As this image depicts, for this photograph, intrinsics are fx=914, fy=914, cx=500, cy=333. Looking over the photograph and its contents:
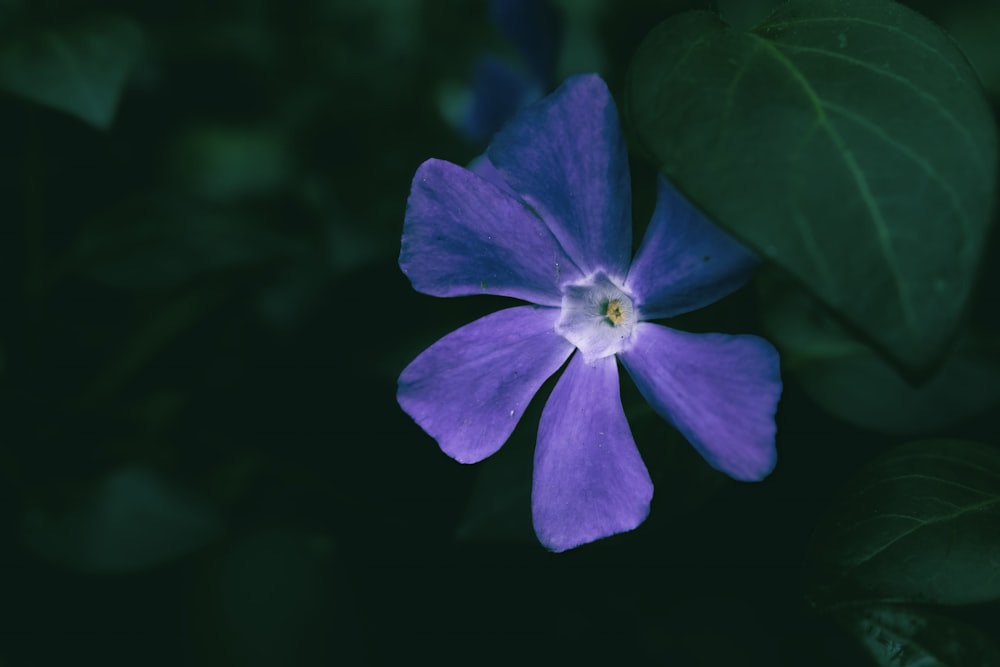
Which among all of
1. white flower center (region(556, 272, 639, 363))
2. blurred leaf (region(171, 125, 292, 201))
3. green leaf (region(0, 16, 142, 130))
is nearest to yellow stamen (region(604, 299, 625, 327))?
white flower center (region(556, 272, 639, 363))

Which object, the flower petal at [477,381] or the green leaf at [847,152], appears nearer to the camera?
the green leaf at [847,152]

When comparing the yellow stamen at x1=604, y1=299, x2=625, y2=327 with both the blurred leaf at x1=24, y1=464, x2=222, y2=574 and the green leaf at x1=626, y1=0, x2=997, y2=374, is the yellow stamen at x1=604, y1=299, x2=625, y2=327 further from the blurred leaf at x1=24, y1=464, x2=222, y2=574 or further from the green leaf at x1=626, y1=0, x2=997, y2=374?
the blurred leaf at x1=24, y1=464, x2=222, y2=574

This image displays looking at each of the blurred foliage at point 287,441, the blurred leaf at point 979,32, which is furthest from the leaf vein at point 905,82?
the blurred leaf at point 979,32

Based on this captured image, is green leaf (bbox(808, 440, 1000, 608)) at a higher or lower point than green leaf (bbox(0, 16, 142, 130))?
lower

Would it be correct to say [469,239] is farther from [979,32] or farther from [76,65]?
[979,32]

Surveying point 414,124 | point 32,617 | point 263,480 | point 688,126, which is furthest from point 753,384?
point 414,124

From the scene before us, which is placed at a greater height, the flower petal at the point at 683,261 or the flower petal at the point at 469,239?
the flower petal at the point at 469,239

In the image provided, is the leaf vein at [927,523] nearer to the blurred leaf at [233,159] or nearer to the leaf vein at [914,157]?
the leaf vein at [914,157]
